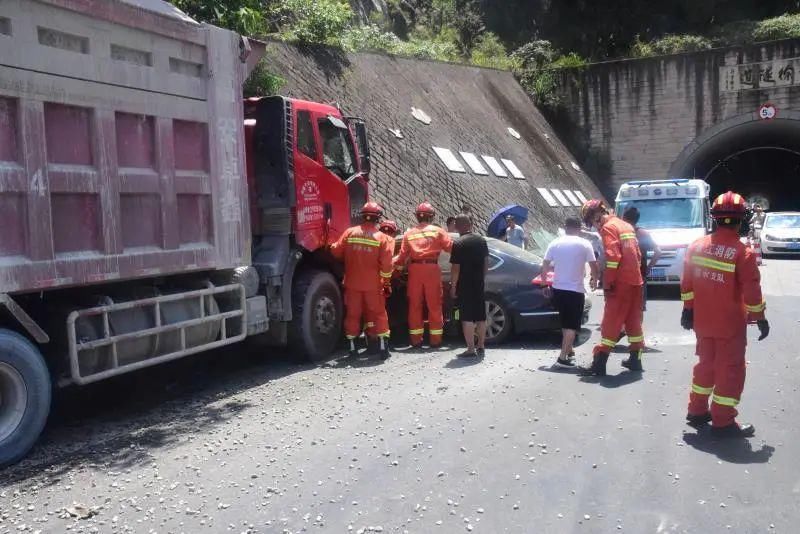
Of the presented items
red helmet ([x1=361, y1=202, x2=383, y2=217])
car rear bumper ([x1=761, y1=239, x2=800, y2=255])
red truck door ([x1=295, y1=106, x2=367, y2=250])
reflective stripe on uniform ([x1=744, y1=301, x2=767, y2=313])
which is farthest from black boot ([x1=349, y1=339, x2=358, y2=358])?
car rear bumper ([x1=761, y1=239, x2=800, y2=255])

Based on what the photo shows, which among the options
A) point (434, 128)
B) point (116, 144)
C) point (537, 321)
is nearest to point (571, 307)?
point (537, 321)

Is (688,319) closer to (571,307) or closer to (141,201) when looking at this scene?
(571,307)

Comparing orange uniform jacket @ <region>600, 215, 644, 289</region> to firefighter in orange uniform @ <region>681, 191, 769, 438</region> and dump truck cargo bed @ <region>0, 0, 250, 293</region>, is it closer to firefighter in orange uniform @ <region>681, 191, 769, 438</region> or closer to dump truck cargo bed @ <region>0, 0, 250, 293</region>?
firefighter in orange uniform @ <region>681, 191, 769, 438</region>

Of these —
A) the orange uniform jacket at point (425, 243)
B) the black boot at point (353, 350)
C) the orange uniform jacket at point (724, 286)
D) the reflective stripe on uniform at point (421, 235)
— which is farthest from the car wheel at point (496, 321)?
the orange uniform jacket at point (724, 286)

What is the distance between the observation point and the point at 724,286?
17.7 ft

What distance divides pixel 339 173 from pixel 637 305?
350 cm

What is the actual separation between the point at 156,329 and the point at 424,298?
363 centimetres

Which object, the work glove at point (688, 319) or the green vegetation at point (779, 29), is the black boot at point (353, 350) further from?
the green vegetation at point (779, 29)

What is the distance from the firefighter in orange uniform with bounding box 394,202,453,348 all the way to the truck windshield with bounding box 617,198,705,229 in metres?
8.05

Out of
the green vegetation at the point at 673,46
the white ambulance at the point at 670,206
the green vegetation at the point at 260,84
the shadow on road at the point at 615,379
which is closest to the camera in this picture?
the shadow on road at the point at 615,379

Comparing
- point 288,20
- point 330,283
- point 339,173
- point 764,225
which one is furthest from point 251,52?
point 764,225

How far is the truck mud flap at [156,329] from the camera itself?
18.2 feet

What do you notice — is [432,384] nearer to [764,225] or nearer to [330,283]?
[330,283]

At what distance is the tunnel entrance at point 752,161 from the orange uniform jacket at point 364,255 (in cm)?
2383
